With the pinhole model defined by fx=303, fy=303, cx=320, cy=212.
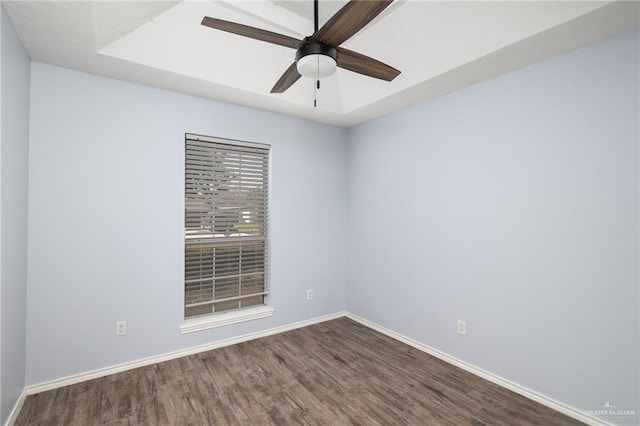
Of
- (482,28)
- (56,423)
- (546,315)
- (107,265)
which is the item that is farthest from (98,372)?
(482,28)

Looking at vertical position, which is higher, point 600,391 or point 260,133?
point 260,133

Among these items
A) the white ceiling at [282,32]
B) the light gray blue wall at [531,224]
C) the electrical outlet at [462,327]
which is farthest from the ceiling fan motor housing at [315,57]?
the electrical outlet at [462,327]

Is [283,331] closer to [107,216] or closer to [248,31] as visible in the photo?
[107,216]

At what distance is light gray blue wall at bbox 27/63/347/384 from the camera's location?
233cm

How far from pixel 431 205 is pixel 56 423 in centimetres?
335

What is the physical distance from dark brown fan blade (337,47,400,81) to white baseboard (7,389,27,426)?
3.03 meters

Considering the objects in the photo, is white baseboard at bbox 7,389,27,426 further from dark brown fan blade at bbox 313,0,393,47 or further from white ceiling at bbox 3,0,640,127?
dark brown fan blade at bbox 313,0,393,47

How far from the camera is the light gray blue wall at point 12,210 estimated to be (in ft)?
5.80

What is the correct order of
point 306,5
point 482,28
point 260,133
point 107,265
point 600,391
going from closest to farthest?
point 600,391
point 482,28
point 306,5
point 107,265
point 260,133

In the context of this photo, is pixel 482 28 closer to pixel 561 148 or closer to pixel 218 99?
pixel 561 148

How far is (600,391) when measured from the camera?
1.98m

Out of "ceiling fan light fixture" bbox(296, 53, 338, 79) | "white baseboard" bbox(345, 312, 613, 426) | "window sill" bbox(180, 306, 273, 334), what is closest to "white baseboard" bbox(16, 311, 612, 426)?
"white baseboard" bbox(345, 312, 613, 426)

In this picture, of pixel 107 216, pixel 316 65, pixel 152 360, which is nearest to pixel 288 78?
pixel 316 65

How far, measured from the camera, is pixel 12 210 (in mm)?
1927
